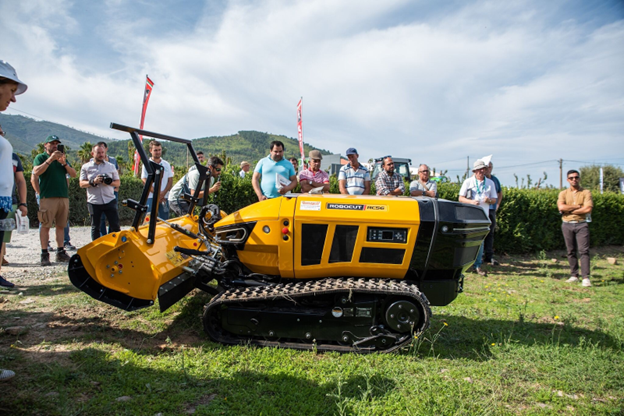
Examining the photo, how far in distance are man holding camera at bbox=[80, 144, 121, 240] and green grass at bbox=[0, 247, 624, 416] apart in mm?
2137

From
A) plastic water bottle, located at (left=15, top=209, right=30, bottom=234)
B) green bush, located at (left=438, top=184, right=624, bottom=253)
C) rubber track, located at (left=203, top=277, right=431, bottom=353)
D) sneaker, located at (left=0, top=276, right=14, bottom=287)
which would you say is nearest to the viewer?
rubber track, located at (left=203, top=277, right=431, bottom=353)

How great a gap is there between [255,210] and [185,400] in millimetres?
1678

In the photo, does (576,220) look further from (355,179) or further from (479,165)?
(355,179)

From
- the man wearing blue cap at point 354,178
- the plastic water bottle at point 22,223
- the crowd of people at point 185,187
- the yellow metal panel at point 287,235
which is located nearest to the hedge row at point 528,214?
the crowd of people at point 185,187

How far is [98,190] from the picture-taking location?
6227 millimetres

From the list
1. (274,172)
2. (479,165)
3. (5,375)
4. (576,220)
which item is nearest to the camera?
(5,375)

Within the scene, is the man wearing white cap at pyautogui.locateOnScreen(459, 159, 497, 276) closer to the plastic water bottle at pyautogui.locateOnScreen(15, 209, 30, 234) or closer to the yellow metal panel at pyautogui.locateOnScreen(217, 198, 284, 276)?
the yellow metal panel at pyautogui.locateOnScreen(217, 198, 284, 276)

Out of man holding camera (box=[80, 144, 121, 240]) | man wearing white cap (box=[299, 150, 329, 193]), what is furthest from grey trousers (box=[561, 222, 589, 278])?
man holding camera (box=[80, 144, 121, 240])

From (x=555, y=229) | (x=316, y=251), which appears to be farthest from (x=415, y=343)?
(x=555, y=229)

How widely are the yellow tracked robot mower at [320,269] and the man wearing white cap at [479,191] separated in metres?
3.72

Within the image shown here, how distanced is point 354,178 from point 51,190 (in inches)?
205

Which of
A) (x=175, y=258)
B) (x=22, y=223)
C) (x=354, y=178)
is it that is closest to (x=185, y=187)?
(x=22, y=223)

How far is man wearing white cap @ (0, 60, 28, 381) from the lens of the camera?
2.55 metres

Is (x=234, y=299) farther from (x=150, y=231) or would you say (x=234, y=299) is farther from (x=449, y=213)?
(x=449, y=213)
